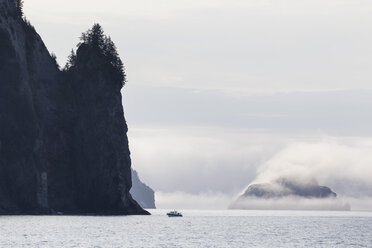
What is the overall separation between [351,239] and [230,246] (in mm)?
43327

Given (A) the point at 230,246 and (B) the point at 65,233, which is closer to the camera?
(A) the point at 230,246

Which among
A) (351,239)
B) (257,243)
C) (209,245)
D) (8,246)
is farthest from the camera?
(351,239)

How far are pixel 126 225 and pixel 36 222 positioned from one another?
18.7 meters

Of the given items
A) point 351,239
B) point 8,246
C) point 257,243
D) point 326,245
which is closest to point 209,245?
point 257,243

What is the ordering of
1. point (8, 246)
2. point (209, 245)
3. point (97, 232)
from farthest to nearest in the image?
point (97, 232) < point (209, 245) < point (8, 246)

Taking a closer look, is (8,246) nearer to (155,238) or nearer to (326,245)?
(155,238)

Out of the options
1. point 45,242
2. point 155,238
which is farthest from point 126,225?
point 45,242

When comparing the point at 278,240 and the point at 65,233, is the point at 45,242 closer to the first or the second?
the point at 65,233

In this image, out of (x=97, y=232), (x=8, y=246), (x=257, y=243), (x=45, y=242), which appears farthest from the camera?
(x=97, y=232)

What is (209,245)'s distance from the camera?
141 m

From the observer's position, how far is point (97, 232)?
15975 centimetres

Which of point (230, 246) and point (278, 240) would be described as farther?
point (278, 240)

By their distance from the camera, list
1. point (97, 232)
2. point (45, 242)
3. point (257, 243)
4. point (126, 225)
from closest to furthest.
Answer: point (45, 242)
point (257, 243)
point (97, 232)
point (126, 225)

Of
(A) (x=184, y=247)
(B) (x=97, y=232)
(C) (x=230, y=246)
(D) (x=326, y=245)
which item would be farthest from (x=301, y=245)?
(B) (x=97, y=232)
